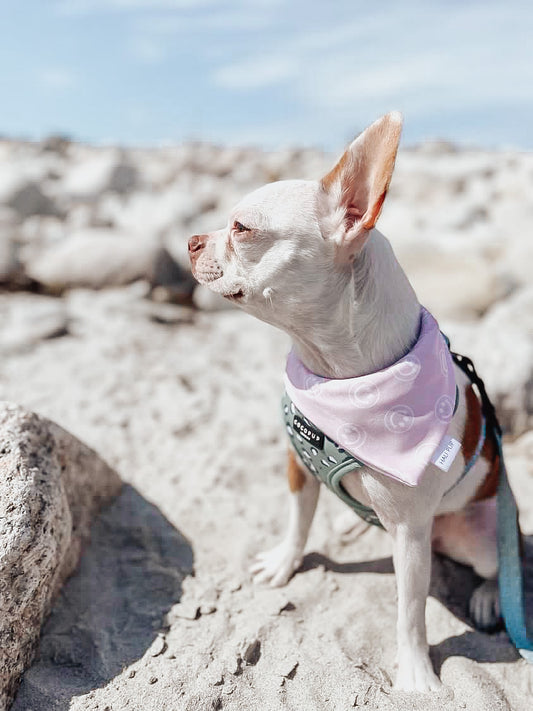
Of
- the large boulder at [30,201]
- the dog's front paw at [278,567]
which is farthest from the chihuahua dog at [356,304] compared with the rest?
the large boulder at [30,201]

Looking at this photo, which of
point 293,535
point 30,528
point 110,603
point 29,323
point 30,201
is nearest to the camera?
point 30,528

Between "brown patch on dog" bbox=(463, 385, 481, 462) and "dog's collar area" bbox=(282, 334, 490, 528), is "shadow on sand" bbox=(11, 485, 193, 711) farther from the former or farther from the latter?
"brown patch on dog" bbox=(463, 385, 481, 462)

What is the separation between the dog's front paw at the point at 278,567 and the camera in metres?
3.18

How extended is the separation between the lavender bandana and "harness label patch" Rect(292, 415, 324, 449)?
105 millimetres

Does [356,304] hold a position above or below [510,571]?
above

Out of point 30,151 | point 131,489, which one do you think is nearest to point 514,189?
point 131,489

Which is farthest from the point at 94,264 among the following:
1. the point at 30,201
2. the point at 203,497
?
the point at 30,201

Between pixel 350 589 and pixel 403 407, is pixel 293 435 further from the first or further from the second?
pixel 350 589

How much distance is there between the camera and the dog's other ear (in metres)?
2.00

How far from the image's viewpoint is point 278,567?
3213 mm

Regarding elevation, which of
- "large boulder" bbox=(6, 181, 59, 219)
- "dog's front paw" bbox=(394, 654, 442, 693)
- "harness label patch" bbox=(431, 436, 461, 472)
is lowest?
"large boulder" bbox=(6, 181, 59, 219)

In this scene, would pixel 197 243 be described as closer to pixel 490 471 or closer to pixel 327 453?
pixel 327 453

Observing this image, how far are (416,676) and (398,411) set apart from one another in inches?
44.2

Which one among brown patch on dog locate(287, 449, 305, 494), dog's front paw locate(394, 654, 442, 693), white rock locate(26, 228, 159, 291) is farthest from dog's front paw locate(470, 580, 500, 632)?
white rock locate(26, 228, 159, 291)
